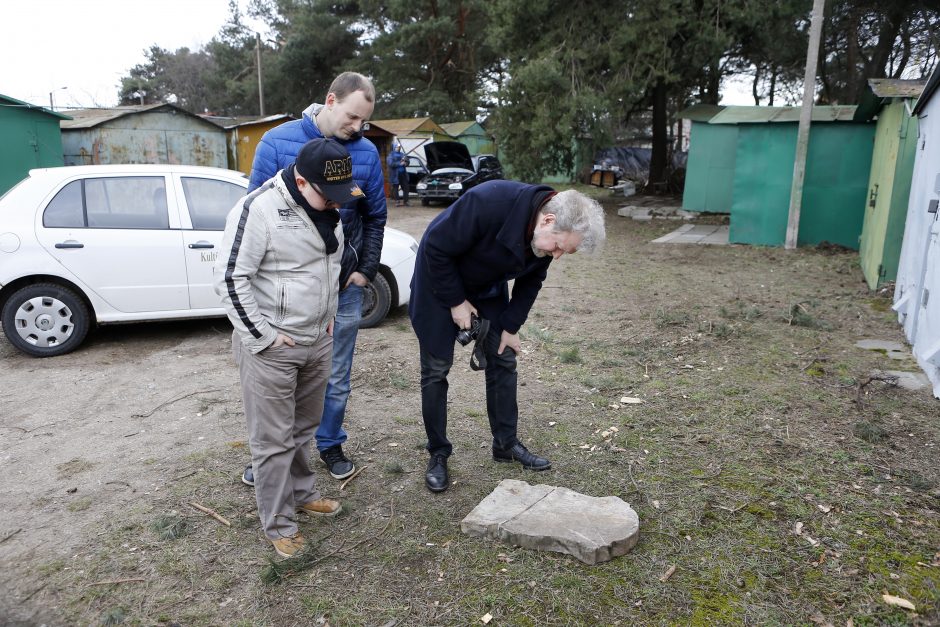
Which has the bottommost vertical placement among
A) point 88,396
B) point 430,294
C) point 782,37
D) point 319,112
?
point 88,396

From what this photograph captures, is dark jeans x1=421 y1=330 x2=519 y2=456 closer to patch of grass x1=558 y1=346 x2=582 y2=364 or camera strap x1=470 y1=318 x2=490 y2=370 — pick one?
camera strap x1=470 y1=318 x2=490 y2=370

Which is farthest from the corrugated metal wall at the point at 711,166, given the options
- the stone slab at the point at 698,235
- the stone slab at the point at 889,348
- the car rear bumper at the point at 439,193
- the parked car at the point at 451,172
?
the stone slab at the point at 889,348

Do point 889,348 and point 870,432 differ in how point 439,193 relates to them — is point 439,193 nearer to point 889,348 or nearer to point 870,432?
point 889,348

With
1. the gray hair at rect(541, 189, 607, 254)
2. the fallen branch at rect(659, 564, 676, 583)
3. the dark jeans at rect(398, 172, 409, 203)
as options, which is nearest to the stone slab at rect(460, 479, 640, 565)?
the fallen branch at rect(659, 564, 676, 583)

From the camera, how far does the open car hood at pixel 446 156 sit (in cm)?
2047

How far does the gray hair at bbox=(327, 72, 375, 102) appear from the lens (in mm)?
3148

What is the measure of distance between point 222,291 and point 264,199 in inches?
16.3

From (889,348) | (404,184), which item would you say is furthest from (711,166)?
(889,348)

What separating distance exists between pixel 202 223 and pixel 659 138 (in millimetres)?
17645

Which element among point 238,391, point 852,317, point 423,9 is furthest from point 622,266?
point 423,9

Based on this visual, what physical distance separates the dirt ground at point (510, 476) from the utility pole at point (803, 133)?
552cm

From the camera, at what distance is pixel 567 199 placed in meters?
3.06

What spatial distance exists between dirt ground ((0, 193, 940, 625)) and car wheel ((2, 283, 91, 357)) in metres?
0.15

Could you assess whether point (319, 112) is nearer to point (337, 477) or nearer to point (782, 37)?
point (337, 477)
